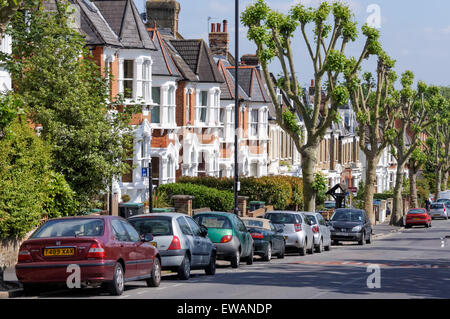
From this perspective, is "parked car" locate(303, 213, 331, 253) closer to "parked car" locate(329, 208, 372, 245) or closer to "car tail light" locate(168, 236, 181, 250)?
"parked car" locate(329, 208, 372, 245)

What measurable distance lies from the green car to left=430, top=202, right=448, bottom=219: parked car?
5683cm

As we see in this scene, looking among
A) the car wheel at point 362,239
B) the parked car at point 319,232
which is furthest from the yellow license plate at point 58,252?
the car wheel at point 362,239

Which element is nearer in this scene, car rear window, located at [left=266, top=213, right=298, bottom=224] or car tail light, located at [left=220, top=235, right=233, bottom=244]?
car tail light, located at [left=220, top=235, right=233, bottom=244]

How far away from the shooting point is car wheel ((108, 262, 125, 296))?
49.8ft

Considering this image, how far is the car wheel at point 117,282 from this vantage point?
1519cm

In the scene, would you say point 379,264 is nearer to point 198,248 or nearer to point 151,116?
point 198,248

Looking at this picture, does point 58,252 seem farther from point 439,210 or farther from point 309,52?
point 439,210

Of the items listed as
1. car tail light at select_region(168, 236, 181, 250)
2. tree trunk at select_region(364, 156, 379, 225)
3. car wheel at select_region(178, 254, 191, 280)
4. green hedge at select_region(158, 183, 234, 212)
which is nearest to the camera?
car tail light at select_region(168, 236, 181, 250)

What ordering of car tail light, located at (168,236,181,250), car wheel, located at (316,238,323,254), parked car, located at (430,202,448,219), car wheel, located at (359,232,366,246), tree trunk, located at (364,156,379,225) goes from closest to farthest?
car tail light, located at (168,236,181,250) < car wheel, located at (316,238,323,254) < car wheel, located at (359,232,366,246) < tree trunk, located at (364,156,379,225) < parked car, located at (430,202,448,219)

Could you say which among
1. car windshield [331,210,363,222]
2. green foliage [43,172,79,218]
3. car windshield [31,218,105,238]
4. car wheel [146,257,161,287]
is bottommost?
car wheel [146,257,161,287]

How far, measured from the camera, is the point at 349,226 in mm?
39125

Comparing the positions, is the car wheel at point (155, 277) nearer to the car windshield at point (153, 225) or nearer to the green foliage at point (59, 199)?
the car windshield at point (153, 225)

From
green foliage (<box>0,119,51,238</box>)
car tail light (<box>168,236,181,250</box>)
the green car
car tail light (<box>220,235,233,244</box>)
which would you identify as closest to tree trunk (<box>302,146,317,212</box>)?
the green car
